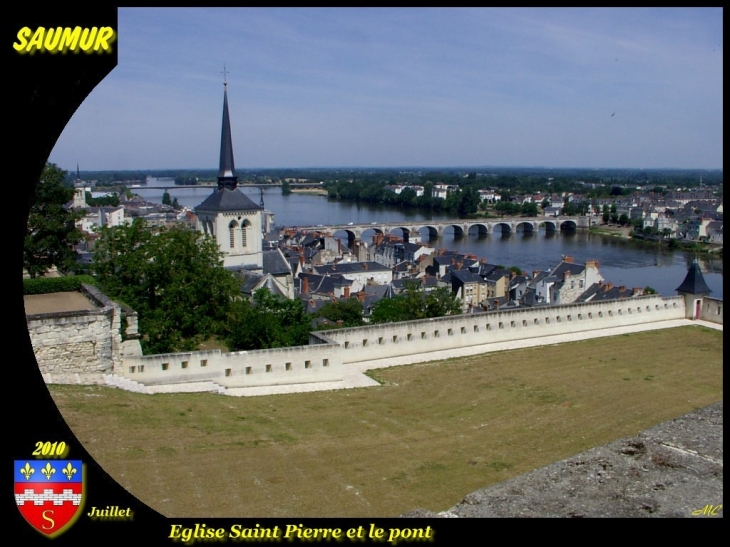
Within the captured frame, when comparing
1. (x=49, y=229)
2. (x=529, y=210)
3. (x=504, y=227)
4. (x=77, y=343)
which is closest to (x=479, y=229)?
(x=504, y=227)

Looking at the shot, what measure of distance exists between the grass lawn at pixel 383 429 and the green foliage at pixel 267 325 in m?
2.98

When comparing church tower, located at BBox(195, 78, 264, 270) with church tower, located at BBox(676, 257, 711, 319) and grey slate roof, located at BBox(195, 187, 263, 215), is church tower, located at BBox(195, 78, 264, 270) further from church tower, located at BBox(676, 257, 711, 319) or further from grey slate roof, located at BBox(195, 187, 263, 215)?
church tower, located at BBox(676, 257, 711, 319)

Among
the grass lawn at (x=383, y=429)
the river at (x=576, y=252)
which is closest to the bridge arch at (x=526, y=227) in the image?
the river at (x=576, y=252)

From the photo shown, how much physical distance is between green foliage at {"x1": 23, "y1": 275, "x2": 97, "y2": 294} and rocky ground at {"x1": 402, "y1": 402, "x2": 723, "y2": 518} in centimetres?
1205

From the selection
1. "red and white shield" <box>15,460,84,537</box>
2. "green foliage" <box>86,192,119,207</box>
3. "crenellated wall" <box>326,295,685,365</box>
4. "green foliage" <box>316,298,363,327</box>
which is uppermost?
"green foliage" <box>86,192,119,207</box>

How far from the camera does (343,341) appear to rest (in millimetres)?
13828

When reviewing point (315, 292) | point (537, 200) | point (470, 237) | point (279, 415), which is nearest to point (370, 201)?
point (537, 200)

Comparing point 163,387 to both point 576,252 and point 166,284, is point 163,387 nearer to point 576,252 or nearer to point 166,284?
point 166,284

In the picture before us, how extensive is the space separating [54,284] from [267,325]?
4.32 m

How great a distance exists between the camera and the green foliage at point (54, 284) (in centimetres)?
1373

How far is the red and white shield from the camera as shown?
3990mm

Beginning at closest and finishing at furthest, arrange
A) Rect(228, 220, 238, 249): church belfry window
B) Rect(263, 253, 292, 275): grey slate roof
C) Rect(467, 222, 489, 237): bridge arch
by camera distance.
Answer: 1. Rect(228, 220, 238, 249): church belfry window
2. Rect(263, 253, 292, 275): grey slate roof
3. Rect(467, 222, 489, 237): bridge arch

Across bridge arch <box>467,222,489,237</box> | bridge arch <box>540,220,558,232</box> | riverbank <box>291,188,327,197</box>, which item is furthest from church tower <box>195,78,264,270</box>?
riverbank <box>291,188,327,197</box>

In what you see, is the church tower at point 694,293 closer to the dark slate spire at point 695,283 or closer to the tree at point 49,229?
the dark slate spire at point 695,283
